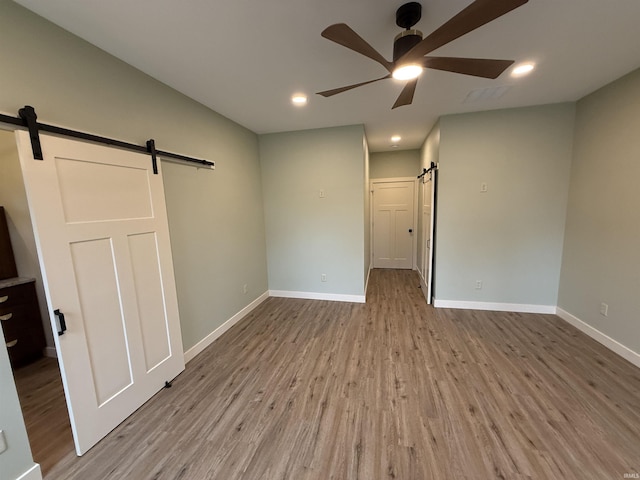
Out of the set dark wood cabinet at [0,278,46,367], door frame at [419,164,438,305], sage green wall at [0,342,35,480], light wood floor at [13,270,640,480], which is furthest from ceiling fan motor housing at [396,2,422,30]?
dark wood cabinet at [0,278,46,367]

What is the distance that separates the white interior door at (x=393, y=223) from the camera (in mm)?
5785

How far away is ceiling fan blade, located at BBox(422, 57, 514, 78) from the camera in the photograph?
1.44 meters

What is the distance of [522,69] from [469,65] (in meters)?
1.23

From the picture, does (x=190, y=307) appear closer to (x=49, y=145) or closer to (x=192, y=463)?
(x=192, y=463)

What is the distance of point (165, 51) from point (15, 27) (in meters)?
0.74

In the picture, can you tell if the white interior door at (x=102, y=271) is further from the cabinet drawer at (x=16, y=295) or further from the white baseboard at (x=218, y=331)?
the cabinet drawer at (x=16, y=295)

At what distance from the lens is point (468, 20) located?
45.8 inches

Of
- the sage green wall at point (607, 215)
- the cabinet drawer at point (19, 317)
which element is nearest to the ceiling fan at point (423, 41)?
the sage green wall at point (607, 215)

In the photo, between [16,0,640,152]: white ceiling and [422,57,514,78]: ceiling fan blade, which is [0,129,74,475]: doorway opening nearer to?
[16,0,640,152]: white ceiling

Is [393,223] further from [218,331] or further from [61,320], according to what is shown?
[61,320]

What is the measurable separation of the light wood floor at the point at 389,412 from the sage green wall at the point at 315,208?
1248mm

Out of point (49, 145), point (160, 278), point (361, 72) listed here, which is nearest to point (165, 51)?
point (49, 145)

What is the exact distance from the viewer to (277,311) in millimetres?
3754

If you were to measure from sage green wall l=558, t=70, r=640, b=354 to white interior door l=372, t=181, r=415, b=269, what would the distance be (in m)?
2.89
